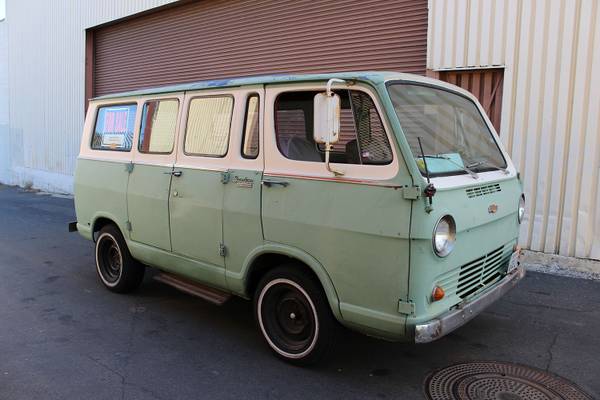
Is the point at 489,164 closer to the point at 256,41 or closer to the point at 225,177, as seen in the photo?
the point at 225,177

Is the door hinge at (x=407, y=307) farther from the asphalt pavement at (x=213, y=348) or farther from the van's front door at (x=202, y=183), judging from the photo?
the van's front door at (x=202, y=183)

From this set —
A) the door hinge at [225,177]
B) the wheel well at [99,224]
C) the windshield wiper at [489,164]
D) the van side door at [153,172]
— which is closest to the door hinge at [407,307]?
the windshield wiper at [489,164]

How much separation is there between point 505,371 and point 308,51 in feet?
22.4

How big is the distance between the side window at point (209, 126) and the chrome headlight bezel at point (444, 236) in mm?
1935

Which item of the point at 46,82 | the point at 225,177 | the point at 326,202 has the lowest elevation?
the point at 326,202

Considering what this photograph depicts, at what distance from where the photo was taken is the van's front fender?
12.2 ft

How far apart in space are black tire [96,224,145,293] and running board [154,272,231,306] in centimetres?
52

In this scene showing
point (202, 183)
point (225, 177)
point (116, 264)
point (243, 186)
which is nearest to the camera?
point (243, 186)

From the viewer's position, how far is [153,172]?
5129 mm

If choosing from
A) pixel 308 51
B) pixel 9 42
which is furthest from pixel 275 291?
pixel 9 42

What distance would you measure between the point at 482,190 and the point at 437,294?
95 centimetres

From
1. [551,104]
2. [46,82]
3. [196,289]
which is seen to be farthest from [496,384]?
[46,82]

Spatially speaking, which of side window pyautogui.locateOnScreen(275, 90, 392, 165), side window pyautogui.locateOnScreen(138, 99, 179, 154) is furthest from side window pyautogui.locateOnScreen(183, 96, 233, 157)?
side window pyautogui.locateOnScreen(275, 90, 392, 165)

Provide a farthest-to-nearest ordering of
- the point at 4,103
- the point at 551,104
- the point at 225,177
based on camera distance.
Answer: the point at 4,103, the point at 551,104, the point at 225,177
